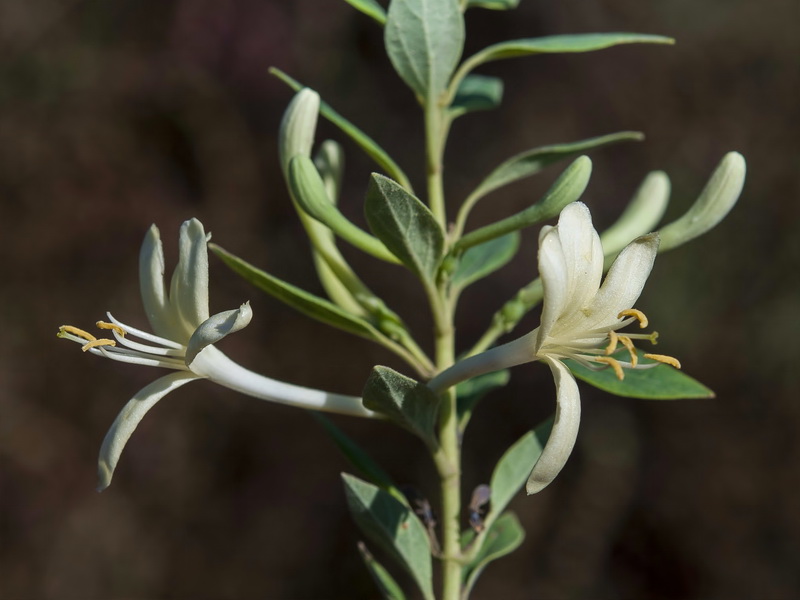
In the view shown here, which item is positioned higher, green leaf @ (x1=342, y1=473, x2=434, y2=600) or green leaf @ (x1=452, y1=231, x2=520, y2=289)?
green leaf @ (x1=452, y1=231, x2=520, y2=289)

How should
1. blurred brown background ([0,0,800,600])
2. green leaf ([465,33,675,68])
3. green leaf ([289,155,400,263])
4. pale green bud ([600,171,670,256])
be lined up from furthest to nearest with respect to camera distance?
blurred brown background ([0,0,800,600]) < pale green bud ([600,171,670,256]) < green leaf ([465,33,675,68]) < green leaf ([289,155,400,263])

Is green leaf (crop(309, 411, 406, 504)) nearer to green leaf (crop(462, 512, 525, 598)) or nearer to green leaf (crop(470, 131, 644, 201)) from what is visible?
green leaf (crop(462, 512, 525, 598))

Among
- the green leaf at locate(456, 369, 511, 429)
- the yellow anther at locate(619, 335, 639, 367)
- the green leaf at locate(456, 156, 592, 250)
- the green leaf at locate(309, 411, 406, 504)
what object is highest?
the green leaf at locate(456, 156, 592, 250)

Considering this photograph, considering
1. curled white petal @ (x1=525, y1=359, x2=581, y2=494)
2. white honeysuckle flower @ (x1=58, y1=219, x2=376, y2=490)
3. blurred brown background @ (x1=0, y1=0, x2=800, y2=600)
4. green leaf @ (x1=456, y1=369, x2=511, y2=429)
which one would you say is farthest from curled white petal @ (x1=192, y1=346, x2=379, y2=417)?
blurred brown background @ (x1=0, y1=0, x2=800, y2=600)

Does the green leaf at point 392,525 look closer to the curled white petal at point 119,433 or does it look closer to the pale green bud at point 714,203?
the curled white petal at point 119,433

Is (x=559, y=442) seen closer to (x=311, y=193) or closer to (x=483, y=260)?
(x=311, y=193)
